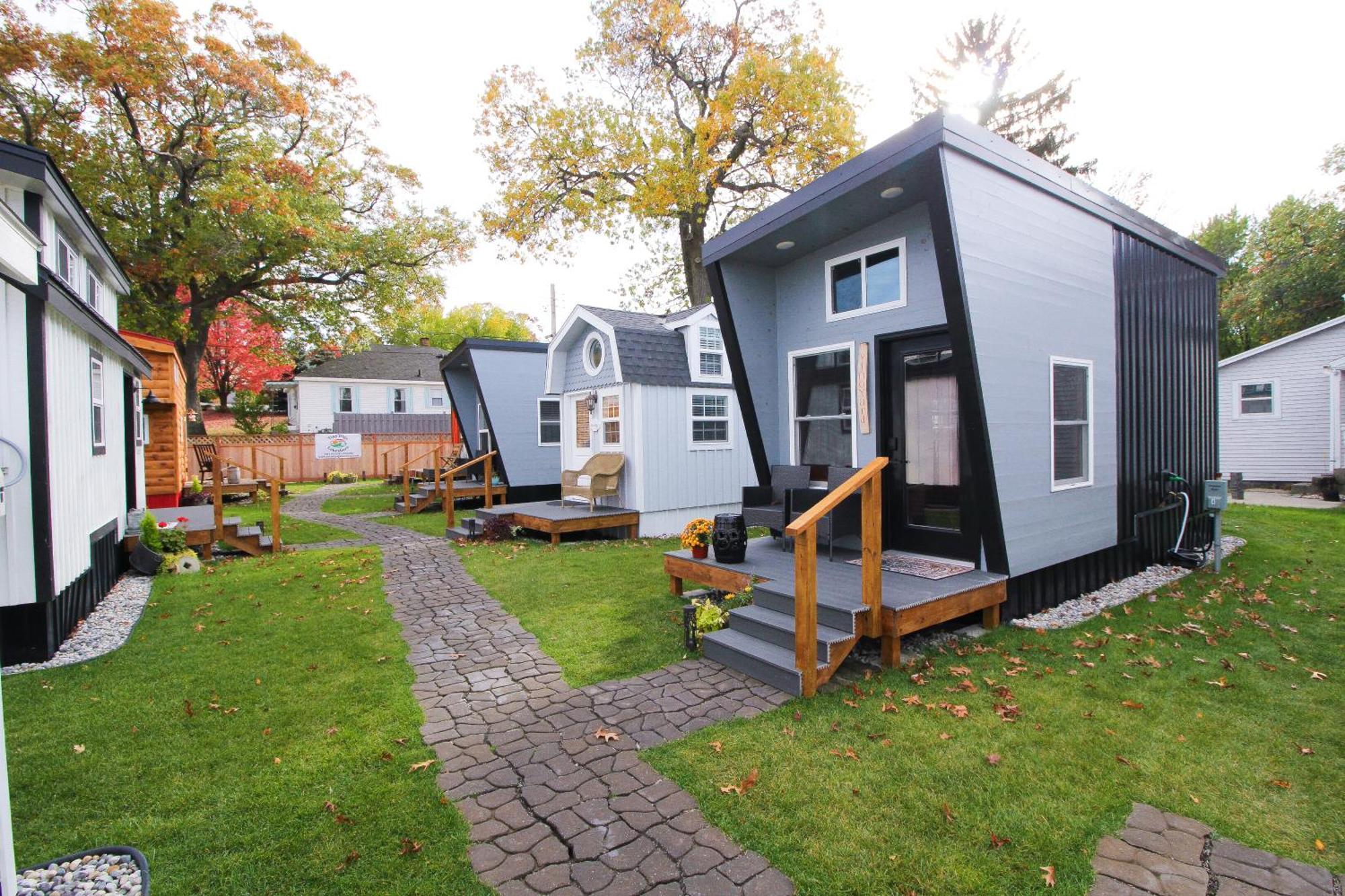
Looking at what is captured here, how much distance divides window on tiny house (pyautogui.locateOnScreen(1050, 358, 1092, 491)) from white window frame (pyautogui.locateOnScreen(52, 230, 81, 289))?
10.3m

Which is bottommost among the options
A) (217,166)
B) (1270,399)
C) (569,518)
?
(569,518)

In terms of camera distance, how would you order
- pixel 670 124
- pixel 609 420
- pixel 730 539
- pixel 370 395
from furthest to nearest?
pixel 370 395 → pixel 670 124 → pixel 609 420 → pixel 730 539

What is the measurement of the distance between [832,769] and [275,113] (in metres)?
23.6

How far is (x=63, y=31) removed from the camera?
1488 cm

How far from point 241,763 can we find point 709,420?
8506 millimetres

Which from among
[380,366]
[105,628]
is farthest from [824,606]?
[380,366]

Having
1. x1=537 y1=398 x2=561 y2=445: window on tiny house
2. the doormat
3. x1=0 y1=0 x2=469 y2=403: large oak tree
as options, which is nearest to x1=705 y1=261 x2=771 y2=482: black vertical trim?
the doormat

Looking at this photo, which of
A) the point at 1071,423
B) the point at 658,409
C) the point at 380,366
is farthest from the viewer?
the point at 380,366

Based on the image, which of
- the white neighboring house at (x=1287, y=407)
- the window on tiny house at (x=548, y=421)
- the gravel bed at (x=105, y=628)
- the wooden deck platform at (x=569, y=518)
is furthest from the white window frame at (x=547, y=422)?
the white neighboring house at (x=1287, y=407)

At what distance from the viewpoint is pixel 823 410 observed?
6.51 m

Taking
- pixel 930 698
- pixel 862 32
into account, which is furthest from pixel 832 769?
pixel 862 32

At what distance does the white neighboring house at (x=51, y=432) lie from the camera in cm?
455

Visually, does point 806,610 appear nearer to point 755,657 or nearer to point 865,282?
point 755,657

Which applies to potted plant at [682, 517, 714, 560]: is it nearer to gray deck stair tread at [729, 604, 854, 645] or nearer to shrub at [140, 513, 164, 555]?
gray deck stair tread at [729, 604, 854, 645]
